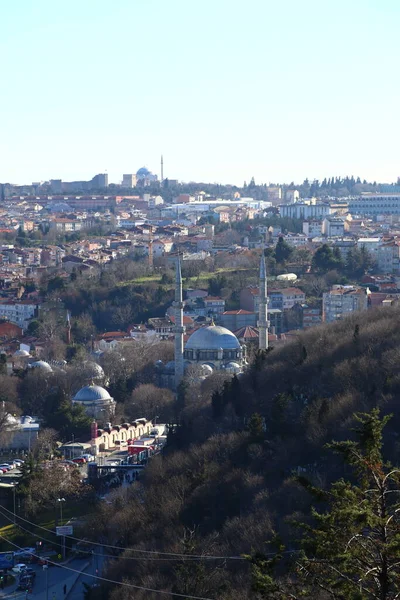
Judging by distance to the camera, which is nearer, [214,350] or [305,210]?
[214,350]

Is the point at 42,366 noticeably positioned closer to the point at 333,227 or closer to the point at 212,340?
the point at 212,340

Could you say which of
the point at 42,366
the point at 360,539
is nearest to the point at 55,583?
the point at 360,539

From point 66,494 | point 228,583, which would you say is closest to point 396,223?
point 66,494

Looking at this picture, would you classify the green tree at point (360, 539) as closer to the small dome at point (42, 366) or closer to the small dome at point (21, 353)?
the small dome at point (42, 366)

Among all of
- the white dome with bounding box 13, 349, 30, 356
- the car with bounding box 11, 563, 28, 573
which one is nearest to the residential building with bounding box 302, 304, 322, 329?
the white dome with bounding box 13, 349, 30, 356

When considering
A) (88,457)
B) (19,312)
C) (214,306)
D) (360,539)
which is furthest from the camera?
(19,312)

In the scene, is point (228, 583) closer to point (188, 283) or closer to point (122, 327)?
point (122, 327)
